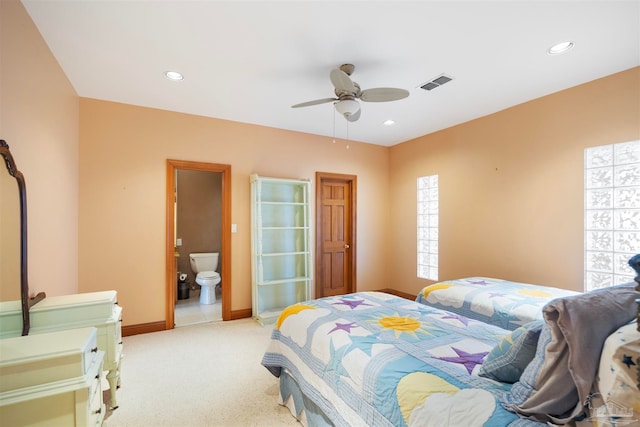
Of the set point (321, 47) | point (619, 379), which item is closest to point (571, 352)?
point (619, 379)

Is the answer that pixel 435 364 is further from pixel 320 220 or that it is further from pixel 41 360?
pixel 320 220

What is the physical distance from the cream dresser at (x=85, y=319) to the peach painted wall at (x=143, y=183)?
4.58 ft

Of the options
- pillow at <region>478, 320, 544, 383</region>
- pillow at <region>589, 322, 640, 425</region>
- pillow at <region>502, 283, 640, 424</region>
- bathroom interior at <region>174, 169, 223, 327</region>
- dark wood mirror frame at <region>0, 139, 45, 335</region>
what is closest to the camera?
pillow at <region>589, 322, 640, 425</region>

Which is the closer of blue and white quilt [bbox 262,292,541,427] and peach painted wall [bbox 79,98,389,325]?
blue and white quilt [bbox 262,292,541,427]

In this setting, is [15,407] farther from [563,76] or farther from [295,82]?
[563,76]

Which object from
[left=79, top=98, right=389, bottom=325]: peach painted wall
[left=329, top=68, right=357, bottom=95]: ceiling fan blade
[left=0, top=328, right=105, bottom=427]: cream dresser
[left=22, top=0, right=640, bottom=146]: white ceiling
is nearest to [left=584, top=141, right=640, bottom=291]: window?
[left=22, top=0, right=640, bottom=146]: white ceiling

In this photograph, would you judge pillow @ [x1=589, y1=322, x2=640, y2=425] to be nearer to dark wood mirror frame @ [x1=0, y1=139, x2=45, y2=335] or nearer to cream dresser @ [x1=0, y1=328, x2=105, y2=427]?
cream dresser @ [x1=0, y1=328, x2=105, y2=427]

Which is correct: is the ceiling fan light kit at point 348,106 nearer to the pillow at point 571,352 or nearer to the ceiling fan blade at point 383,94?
the ceiling fan blade at point 383,94

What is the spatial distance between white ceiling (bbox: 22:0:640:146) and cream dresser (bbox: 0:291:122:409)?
6.43 feet

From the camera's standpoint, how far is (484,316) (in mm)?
2627

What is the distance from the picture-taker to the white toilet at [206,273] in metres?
4.76

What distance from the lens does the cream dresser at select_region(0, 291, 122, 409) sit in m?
1.78

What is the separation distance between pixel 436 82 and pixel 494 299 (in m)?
2.21

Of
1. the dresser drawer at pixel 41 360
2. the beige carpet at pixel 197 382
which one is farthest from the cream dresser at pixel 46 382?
the beige carpet at pixel 197 382
